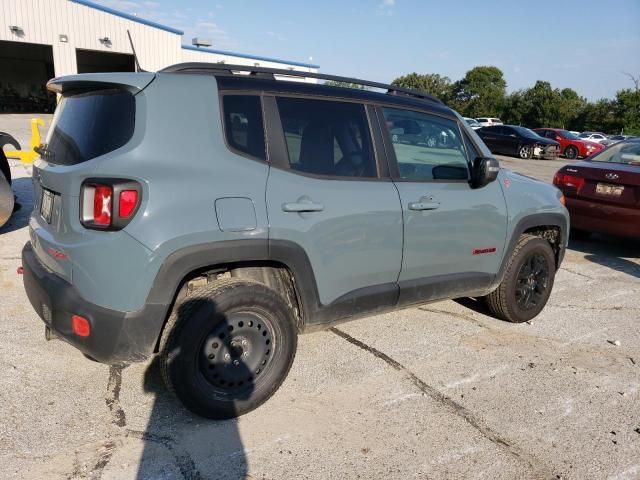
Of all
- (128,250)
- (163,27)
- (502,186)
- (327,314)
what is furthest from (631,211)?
(163,27)

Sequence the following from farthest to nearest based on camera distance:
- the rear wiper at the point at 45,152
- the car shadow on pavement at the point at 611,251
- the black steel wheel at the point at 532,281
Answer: the car shadow on pavement at the point at 611,251 → the black steel wheel at the point at 532,281 → the rear wiper at the point at 45,152

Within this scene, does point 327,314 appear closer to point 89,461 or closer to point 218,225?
point 218,225

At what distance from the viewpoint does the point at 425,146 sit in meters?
3.62

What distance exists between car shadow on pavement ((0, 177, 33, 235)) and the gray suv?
405 cm

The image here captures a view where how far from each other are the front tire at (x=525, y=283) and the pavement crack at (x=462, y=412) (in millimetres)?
1249

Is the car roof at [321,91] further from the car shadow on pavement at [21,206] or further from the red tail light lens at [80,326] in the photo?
the car shadow on pavement at [21,206]

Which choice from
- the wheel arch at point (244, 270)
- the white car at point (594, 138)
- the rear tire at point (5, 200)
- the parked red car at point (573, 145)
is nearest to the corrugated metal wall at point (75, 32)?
the rear tire at point (5, 200)

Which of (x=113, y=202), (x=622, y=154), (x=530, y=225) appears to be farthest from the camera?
(x=622, y=154)

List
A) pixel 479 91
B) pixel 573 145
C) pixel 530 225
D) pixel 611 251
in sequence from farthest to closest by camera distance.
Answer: pixel 479 91
pixel 573 145
pixel 611 251
pixel 530 225

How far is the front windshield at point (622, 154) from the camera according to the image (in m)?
6.76

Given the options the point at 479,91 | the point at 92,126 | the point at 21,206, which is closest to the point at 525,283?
the point at 92,126

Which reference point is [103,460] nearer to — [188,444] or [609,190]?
[188,444]

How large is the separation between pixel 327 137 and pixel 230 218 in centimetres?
89

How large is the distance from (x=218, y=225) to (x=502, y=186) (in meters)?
2.38
